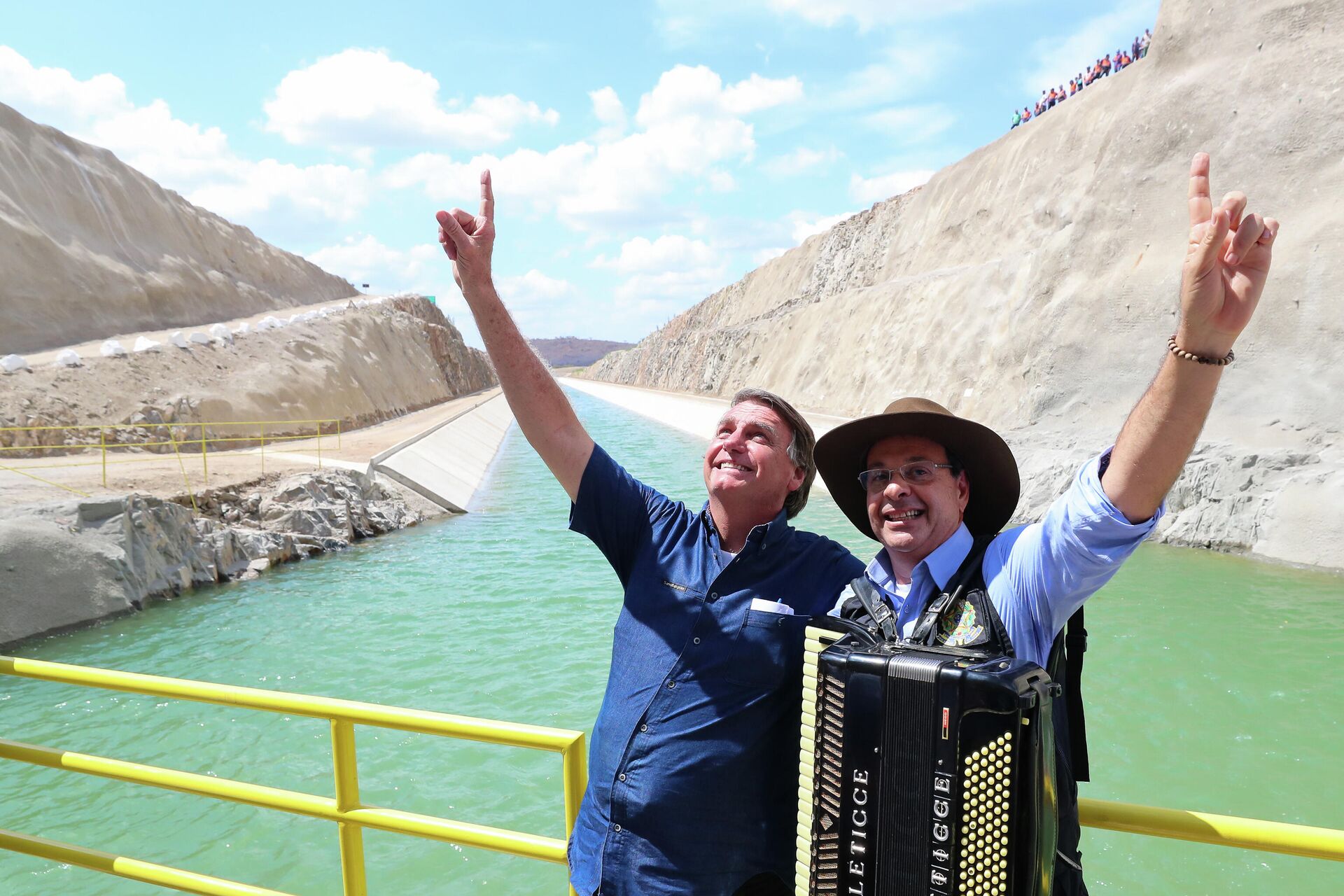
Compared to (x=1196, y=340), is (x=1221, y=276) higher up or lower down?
higher up

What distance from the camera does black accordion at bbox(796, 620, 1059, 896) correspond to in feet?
5.17

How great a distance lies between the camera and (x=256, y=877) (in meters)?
6.27

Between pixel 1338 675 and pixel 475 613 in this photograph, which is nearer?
pixel 1338 675

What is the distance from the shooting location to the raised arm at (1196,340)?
5.61 ft

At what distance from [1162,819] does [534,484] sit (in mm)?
26644

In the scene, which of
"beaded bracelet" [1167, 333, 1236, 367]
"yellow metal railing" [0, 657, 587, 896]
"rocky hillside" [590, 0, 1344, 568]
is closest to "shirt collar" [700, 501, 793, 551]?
→ "yellow metal railing" [0, 657, 587, 896]


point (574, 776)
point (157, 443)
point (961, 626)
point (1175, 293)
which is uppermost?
point (1175, 293)

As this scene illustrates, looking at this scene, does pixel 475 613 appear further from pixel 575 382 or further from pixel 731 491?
pixel 575 382

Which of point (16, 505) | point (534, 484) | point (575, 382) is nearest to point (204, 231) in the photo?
point (534, 484)

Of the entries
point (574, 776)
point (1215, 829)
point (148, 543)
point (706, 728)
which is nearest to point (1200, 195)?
point (1215, 829)

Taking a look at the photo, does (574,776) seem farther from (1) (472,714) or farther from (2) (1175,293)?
(2) (1175,293)

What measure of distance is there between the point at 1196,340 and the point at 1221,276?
0.13 meters

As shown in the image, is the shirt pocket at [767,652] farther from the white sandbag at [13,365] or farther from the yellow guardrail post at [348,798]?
the white sandbag at [13,365]

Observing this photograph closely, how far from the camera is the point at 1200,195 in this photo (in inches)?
70.8
